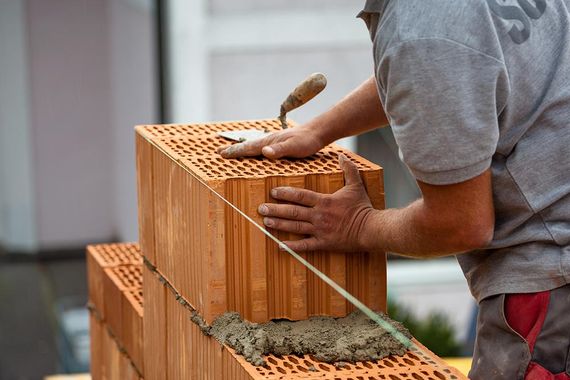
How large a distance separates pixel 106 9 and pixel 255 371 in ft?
29.4

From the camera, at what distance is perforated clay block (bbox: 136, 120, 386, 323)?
2365mm

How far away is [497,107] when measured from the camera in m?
2.13

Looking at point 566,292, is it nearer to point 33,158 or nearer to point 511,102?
point 511,102

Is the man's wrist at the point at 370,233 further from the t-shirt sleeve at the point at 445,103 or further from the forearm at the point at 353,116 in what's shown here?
the forearm at the point at 353,116

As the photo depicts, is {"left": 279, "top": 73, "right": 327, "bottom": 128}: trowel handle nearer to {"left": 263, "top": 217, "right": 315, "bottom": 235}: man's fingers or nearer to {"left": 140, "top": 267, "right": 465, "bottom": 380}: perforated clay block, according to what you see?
{"left": 263, "top": 217, "right": 315, "bottom": 235}: man's fingers

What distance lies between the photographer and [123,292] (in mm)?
3328

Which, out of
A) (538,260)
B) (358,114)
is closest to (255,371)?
(538,260)

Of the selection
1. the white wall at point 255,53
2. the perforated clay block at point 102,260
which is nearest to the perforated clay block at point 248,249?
the perforated clay block at point 102,260

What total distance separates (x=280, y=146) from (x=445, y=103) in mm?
634

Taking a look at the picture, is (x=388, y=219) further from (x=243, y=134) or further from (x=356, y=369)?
(x=243, y=134)

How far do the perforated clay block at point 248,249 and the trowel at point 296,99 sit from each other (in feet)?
0.49

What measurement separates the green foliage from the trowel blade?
4.13 metres

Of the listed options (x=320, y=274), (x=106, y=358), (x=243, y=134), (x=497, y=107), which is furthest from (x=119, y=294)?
(x=497, y=107)

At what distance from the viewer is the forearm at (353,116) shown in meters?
2.74
